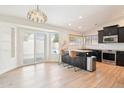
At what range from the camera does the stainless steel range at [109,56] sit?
21.1 feet

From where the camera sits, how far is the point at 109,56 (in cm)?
673

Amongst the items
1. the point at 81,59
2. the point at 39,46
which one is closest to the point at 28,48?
the point at 39,46

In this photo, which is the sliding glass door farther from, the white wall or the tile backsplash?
the tile backsplash

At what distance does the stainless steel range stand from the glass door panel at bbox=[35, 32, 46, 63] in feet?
12.7

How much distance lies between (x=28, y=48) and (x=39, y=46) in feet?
2.90

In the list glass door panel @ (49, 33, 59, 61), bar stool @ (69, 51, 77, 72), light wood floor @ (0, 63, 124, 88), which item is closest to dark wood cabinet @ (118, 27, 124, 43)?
light wood floor @ (0, 63, 124, 88)

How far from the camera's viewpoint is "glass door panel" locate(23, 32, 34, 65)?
6062mm

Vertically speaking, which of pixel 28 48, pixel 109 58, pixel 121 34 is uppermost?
pixel 121 34

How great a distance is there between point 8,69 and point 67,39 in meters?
3.99

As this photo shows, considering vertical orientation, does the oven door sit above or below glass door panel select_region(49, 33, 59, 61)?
below

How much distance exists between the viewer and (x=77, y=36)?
8.39m

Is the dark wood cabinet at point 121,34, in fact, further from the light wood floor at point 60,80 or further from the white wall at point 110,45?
the light wood floor at point 60,80

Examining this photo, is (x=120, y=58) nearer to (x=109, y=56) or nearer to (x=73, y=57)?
(x=109, y=56)

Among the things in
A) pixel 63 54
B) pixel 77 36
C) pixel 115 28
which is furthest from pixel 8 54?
pixel 115 28
